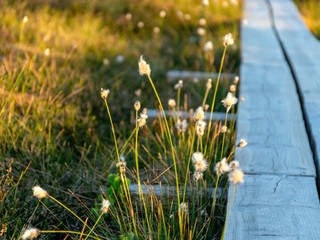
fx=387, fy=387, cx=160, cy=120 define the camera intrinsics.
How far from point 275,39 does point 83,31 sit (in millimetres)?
2111

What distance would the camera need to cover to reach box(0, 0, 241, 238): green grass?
7.23ft

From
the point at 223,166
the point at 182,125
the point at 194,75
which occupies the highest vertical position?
the point at 223,166

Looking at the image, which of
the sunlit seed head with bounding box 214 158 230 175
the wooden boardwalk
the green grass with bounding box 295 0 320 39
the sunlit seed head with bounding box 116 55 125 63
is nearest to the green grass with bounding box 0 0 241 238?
→ the sunlit seed head with bounding box 116 55 125 63

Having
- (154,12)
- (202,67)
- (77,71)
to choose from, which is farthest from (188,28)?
(77,71)

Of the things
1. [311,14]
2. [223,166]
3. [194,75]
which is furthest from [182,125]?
[311,14]

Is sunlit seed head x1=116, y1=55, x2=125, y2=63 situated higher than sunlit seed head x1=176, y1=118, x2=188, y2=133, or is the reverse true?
sunlit seed head x1=176, y1=118, x2=188, y2=133

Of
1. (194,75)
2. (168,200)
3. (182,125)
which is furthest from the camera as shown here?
(194,75)

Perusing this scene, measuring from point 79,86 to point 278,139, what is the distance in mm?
1653

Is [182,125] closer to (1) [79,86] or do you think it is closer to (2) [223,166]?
(2) [223,166]

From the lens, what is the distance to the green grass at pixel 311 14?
513 centimetres

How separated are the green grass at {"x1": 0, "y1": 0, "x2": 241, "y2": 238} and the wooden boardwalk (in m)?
0.40

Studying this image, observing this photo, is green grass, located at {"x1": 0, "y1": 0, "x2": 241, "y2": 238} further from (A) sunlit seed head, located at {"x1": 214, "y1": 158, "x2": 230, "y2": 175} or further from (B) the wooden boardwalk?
(A) sunlit seed head, located at {"x1": 214, "y1": 158, "x2": 230, "y2": 175}

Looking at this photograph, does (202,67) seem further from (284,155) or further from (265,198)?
(265,198)

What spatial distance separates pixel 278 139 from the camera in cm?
228
